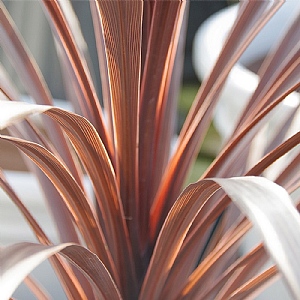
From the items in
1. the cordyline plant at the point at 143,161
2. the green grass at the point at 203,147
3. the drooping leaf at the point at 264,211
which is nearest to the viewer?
the drooping leaf at the point at 264,211

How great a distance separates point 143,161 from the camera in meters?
0.41

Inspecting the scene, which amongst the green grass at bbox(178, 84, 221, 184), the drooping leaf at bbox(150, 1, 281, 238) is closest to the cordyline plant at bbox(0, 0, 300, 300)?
the drooping leaf at bbox(150, 1, 281, 238)

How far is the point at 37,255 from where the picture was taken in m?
0.22

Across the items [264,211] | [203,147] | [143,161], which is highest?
[203,147]

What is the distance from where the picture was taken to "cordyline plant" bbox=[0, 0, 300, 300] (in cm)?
32

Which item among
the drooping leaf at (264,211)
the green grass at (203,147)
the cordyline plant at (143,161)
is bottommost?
the drooping leaf at (264,211)

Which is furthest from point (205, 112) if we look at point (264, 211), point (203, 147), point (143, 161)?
point (203, 147)

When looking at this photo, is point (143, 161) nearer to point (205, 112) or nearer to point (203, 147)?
point (205, 112)

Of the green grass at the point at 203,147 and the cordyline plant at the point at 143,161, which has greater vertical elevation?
the green grass at the point at 203,147

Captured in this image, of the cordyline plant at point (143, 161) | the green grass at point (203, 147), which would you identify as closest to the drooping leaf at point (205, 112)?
the cordyline plant at point (143, 161)

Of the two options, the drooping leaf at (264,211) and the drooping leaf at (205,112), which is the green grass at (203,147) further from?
the drooping leaf at (264,211)

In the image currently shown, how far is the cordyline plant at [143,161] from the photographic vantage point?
323 mm

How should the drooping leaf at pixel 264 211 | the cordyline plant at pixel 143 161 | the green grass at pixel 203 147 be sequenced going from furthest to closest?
the green grass at pixel 203 147 < the cordyline plant at pixel 143 161 < the drooping leaf at pixel 264 211

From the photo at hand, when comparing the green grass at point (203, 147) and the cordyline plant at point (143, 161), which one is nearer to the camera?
the cordyline plant at point (143, 161)
